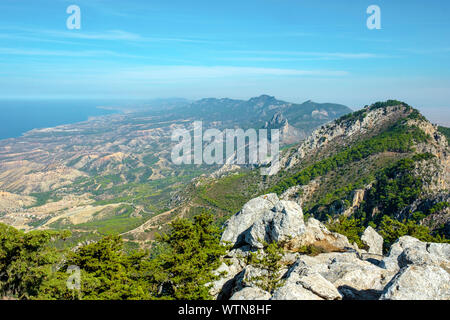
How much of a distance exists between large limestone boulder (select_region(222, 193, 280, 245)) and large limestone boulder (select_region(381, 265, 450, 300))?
2318 cm

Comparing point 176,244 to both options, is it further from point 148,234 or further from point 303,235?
point 148,234

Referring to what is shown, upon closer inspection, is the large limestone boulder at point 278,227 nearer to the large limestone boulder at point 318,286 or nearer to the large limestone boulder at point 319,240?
the large limestone boulder at point 319,240

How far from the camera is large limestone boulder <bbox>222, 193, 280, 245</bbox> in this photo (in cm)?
3853

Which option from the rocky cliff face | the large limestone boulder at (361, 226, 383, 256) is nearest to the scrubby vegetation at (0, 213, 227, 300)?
the rocky cliff face

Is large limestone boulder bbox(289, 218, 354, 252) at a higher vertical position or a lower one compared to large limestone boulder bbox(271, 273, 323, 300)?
lower

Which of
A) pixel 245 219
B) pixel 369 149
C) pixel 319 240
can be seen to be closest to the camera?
pixel 319 240

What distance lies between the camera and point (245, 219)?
4028 cm

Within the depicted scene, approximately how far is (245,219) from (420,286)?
26.4m

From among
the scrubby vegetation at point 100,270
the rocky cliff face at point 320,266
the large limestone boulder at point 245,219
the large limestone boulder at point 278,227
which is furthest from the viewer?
the large limestone boulder at point 245,219

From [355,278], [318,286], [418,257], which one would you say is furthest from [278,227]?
[318,286]

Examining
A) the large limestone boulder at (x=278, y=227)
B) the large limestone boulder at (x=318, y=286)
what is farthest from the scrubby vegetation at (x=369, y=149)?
the large limestone boulder at (x=318, y=286)

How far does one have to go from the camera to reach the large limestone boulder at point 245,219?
38.5m

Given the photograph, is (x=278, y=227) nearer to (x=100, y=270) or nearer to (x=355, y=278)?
(x=355, y=278)

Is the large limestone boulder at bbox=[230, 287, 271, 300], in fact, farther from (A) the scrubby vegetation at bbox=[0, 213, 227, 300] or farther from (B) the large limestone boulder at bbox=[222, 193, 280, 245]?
(B) the large limestone boulder at bbox=[222, 193, 280, 245]
